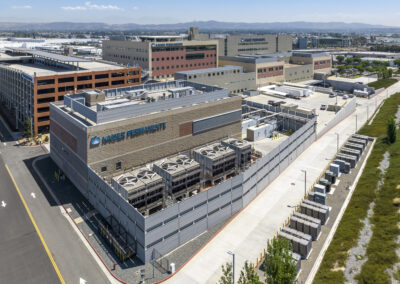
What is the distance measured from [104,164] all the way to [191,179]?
13.7m

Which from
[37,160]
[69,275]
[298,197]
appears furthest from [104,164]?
[298,197]

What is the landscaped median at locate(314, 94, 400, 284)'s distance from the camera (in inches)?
1401

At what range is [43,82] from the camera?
85500 mm

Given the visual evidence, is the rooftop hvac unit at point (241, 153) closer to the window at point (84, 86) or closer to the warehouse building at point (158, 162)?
the warehouse building at point (158, 162)

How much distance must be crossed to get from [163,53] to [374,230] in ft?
357

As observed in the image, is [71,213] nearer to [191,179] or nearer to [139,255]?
→ [139,255]

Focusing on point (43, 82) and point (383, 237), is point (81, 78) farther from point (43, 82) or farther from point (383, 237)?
point (383, 237)

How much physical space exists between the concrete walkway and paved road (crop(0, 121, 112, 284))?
32.0 ft

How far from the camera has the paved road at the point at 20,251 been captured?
35719mm

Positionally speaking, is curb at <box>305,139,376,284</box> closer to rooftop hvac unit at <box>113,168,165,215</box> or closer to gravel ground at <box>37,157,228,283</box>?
gravel ground at <box>37,157,228,283</box>

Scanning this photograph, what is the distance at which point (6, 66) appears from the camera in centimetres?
10569

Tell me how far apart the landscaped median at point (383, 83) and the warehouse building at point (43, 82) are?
11326 centimetres

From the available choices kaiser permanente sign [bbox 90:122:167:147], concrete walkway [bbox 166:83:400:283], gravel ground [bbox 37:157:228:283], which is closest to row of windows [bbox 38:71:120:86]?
gravel ground [bbox 37:157:228:283]

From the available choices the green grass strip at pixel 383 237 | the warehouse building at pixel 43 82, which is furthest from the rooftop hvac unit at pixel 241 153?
the warehouse building at pixel 43 82
